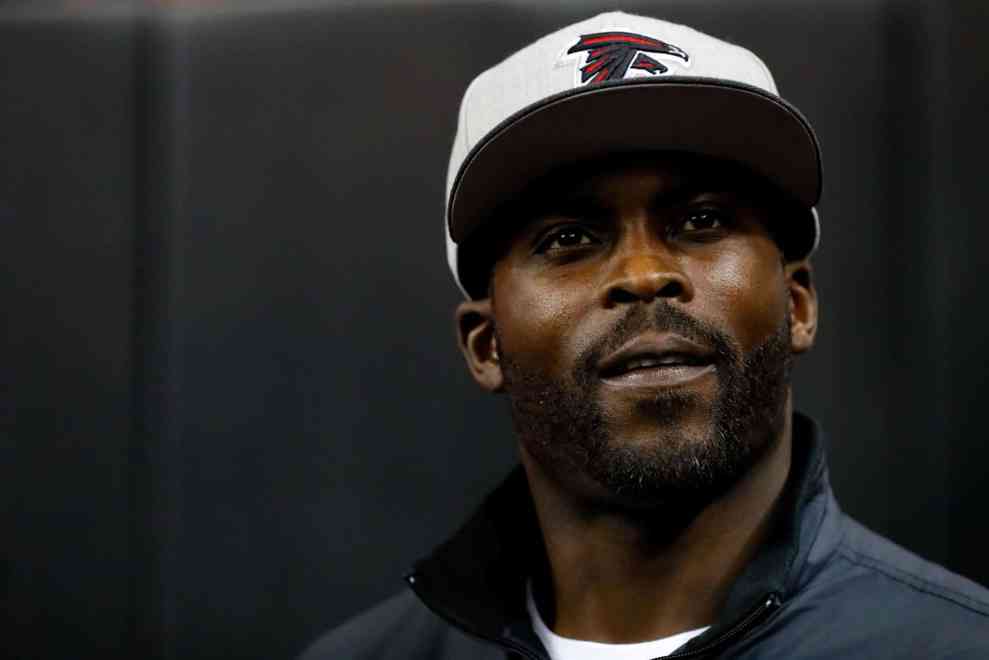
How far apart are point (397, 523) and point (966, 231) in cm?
102

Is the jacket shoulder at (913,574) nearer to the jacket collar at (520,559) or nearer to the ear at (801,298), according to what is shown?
the jacket collar at (520,559)

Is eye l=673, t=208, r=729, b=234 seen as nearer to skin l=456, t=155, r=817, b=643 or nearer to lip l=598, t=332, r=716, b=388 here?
skin l=456, t=155, r=817, b=643

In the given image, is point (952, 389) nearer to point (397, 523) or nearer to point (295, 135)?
point (397, 523)

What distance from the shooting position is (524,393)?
4.90 ft

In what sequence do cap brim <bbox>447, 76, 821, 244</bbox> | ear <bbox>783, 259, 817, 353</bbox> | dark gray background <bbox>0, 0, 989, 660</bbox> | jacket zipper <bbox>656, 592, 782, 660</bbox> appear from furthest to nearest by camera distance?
1. dark gray background <bbox>0, 0, 989, 660</bbox>
2. ear <bbox>783, 259, 817, 353</bbox>
3. cap brim <bbox>447, 76, 821, 244</bbox>
4. jacket zipper <bbox>656, 592, 782, 660</bbox>

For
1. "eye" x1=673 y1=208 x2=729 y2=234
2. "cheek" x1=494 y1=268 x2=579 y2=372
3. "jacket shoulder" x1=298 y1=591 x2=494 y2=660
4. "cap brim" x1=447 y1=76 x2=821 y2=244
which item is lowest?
"jacket shoulder" x1=298 y1=591 x2=494 y2=660

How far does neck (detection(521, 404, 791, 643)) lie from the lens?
1413 mm

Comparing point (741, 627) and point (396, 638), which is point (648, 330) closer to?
point (741, 627)

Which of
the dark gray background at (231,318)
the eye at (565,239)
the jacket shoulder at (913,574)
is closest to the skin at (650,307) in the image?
the eye at (565,239)

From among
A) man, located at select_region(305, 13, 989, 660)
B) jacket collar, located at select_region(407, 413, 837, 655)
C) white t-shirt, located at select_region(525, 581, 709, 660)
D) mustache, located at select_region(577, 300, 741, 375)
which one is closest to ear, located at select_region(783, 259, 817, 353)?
man, located at select_region(305, 13, 989, 660)

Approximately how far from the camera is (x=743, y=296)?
4.54ft

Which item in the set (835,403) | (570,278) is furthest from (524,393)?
(835,403)

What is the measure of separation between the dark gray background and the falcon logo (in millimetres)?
444

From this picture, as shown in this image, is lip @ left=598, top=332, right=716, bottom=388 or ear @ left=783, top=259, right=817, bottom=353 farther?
ear @ left=783, top=259, right=817, bottom=353
